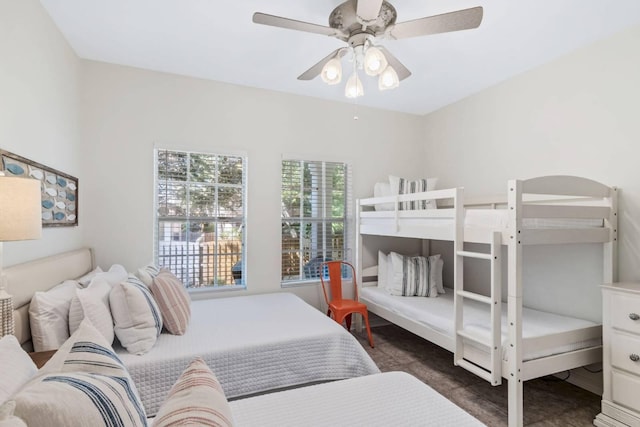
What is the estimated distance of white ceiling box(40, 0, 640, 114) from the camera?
2113 mm

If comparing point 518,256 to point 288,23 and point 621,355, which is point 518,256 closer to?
point 621,355

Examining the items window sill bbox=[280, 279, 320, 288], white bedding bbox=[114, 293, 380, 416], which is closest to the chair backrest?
window sill bbox=[280, 279, 320, 288]

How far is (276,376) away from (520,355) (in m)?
1.45

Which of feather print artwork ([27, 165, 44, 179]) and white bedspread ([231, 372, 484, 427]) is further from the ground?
feather print artwork ([27, 165, 44, 179])

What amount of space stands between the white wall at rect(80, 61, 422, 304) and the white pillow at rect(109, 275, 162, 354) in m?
1.22

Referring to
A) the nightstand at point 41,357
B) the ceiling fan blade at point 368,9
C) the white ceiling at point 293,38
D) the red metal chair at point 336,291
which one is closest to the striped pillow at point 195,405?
the nightstand at point 41,357

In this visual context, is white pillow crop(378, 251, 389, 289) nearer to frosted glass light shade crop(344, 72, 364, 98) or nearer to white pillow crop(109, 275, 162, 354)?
frosted glass light shade crop(344, 72, 364, 98)

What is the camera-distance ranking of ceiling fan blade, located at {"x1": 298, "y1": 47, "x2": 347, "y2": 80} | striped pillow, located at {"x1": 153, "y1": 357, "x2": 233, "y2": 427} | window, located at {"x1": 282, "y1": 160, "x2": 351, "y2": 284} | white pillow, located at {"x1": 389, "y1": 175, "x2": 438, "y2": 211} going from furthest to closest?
window, located at {"x1": 282, "y1": 160, "x2": 351, "y2": 284}, white pillow, located at {"x1": 389, "y1": 175, "x2": 438, "y2": 211}, ceiling fan blade, located at {"x1": 298, "y1": 47, "x2": 347, "y2": 80}, striped pillow, located at {"x1": 153, "y1": 357, "x2": 233, "y2": 427}

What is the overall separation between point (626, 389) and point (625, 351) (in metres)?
0.22

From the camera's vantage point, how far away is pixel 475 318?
2.54m

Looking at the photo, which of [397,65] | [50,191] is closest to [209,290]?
[50,191]

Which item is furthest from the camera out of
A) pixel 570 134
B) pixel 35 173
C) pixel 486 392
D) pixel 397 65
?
pixel 570 134

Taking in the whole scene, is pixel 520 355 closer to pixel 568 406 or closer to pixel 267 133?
pixel 568 406

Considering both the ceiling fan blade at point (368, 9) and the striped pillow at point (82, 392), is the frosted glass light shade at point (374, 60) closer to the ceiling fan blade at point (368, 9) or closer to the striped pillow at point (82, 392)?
the ceiling fan blade at point (368, 9)
